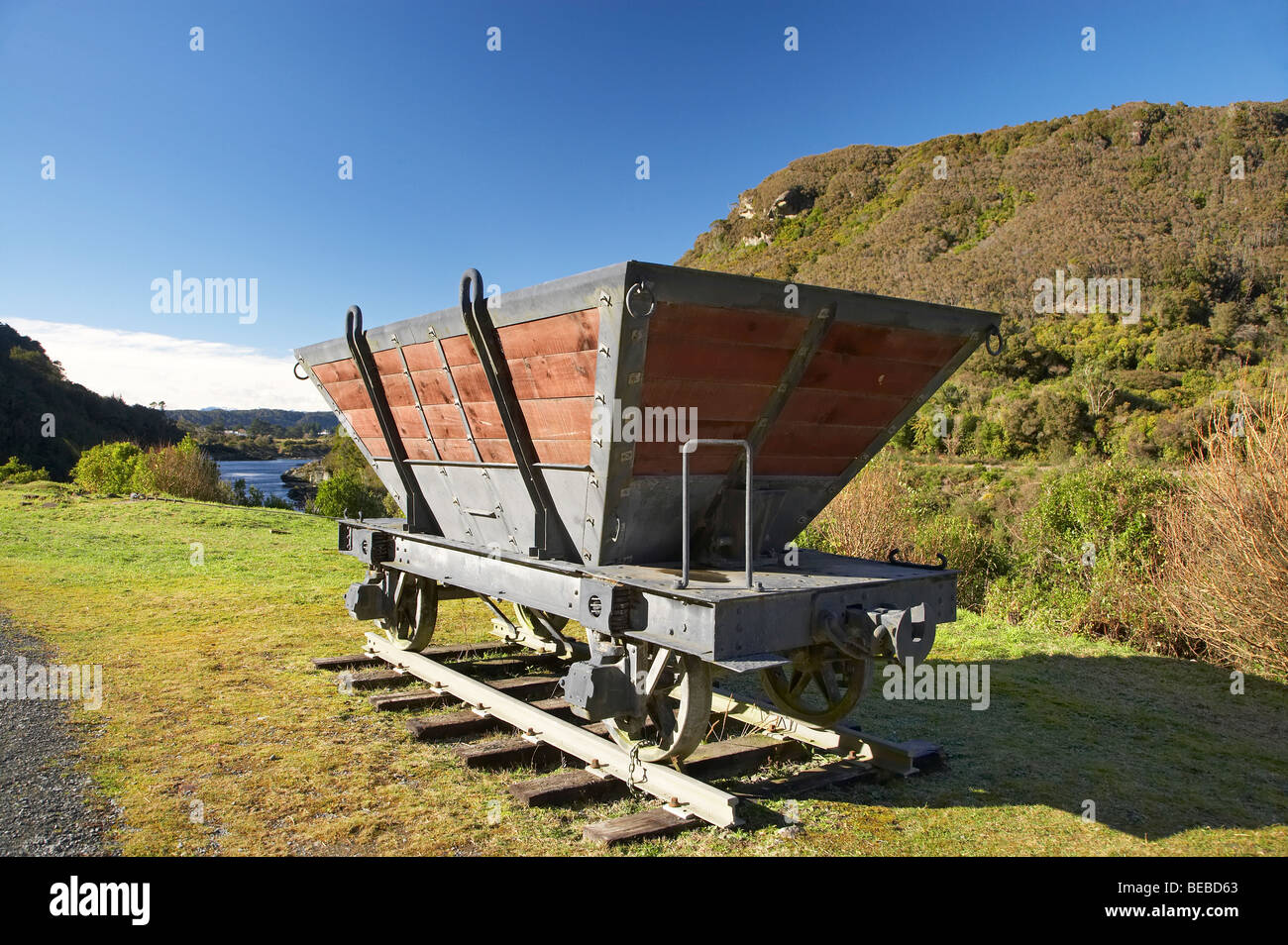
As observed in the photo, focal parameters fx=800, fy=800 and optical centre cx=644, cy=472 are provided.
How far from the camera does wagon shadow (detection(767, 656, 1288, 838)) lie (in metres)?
4.40

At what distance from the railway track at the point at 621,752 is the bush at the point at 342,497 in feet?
57.7

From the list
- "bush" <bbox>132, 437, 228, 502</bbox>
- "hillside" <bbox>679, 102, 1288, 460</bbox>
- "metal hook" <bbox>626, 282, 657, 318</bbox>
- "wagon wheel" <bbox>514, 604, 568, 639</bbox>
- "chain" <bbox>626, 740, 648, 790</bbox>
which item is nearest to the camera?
"metal hook" <bbox>626, 282, 657, 318</bbox>

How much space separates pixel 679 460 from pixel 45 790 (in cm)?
395

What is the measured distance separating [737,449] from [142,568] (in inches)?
450

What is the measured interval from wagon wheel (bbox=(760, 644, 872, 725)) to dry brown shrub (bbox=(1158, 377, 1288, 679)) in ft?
12.8

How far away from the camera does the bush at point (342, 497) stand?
75.8ft

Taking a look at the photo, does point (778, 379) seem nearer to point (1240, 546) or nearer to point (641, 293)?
point (641, 293)

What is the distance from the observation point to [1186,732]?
5715 mm

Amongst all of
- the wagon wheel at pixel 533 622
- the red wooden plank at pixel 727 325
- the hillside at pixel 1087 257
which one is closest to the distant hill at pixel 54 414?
the hillside at pixel 1087 257

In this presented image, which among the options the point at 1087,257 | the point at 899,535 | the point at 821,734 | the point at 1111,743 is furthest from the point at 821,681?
the point at 1087,257

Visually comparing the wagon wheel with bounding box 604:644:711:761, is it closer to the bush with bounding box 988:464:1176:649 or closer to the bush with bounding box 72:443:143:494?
the bush with bounding box 988:464:1176:649

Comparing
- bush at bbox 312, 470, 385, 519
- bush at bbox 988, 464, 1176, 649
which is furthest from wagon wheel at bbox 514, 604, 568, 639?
bush at bbox 312, 470, 385, 519

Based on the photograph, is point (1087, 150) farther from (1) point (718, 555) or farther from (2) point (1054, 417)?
(1) point (718, 555)

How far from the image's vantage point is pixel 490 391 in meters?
A: 4.77
